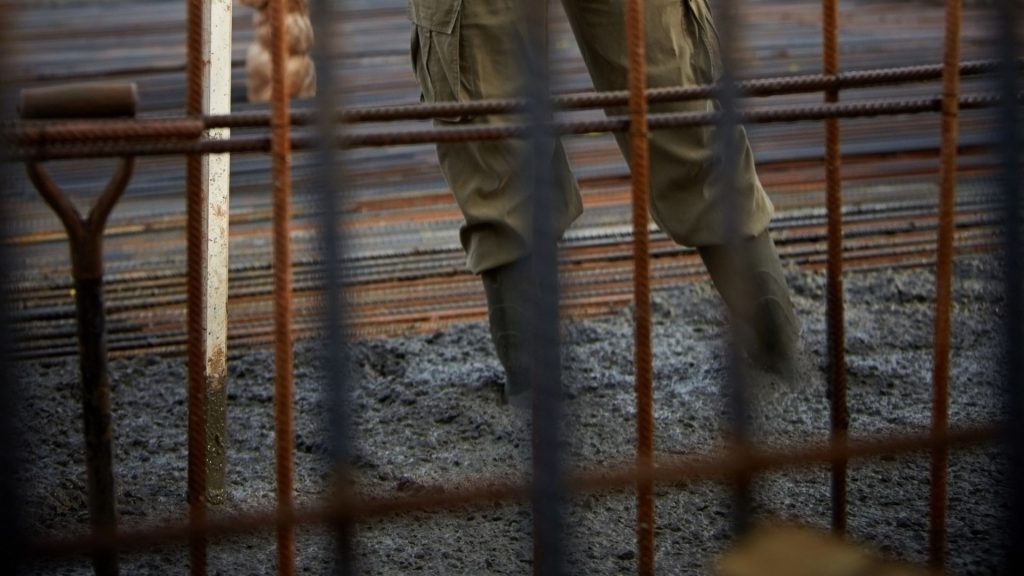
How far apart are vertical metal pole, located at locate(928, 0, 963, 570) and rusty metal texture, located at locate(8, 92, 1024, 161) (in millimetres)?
60

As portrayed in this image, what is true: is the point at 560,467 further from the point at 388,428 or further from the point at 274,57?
the point at 388,428

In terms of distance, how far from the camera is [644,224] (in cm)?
171

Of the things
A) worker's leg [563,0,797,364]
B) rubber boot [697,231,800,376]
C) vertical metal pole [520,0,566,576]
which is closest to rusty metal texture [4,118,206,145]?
vertical metal pole [520,0,566,576]

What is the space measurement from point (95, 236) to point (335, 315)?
33cm

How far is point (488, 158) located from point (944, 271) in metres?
1.18

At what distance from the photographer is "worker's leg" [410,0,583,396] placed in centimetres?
279

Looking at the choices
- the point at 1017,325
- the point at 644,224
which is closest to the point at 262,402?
the point at 644,224

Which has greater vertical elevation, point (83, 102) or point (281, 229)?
point (83, 102)

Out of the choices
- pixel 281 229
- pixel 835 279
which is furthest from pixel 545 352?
pixel 835 279

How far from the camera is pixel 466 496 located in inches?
61.7

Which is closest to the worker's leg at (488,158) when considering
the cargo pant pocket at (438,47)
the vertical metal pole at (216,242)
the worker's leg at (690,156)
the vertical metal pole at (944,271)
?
the cargo pant pocket at (438,47)

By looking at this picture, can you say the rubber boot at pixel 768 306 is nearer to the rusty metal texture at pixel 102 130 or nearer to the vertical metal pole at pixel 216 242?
the vertical metal pole at pixel 216 242

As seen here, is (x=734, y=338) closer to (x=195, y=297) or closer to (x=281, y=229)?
(x=281, y=229)

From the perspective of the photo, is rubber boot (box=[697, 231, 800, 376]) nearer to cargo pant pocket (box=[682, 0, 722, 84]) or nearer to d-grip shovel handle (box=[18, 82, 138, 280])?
cargo pant pocket (box=[682, 0, 722, 84])
